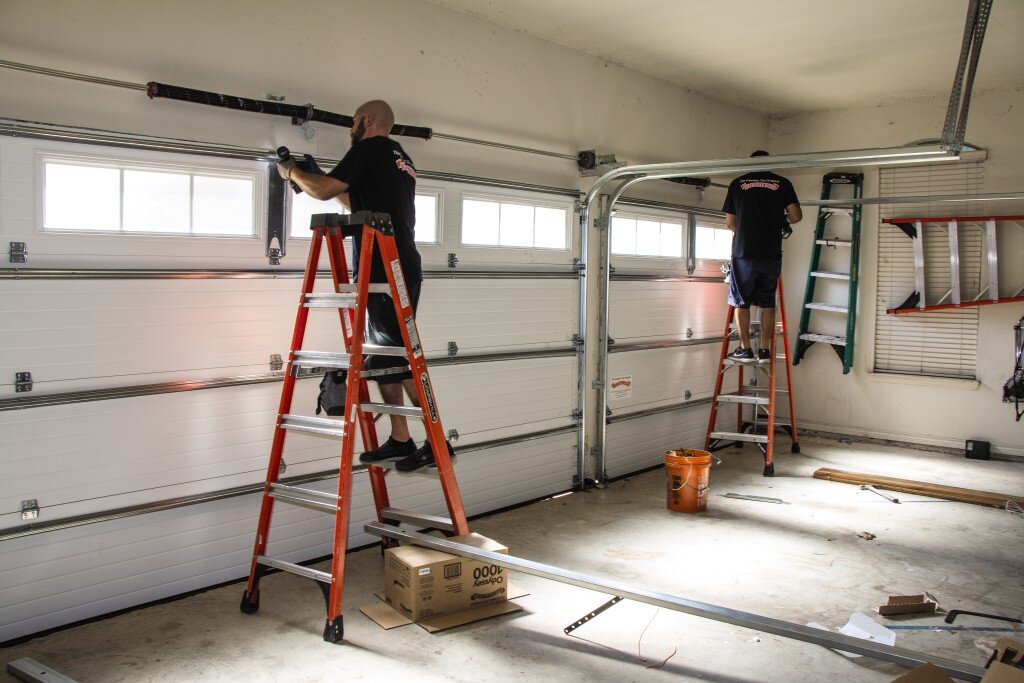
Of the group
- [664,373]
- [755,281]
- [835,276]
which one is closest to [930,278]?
[835,276]

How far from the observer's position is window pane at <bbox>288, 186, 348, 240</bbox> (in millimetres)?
4125

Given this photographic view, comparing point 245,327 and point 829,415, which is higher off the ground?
point 245,327

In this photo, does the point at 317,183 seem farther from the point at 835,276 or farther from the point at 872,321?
the point at 872,321

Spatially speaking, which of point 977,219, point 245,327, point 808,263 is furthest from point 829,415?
point 245,327

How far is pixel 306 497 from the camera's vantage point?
11.1 ft

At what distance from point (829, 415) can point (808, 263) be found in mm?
1572

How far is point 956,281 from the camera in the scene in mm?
7180

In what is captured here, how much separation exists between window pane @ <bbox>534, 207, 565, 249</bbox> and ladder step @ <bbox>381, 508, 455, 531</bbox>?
2.33 metres

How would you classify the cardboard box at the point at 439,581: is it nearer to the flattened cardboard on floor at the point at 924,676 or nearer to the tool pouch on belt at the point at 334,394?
the tool pouch on belt at the point at 334,394

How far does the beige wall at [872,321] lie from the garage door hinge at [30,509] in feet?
23.1

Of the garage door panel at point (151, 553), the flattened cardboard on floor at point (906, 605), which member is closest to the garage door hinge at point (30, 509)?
the garage door panel at point (151, 553)

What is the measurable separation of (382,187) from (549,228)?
7.21ft

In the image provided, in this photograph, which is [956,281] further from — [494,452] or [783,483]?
[494,452]

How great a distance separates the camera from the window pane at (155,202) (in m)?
3.55
